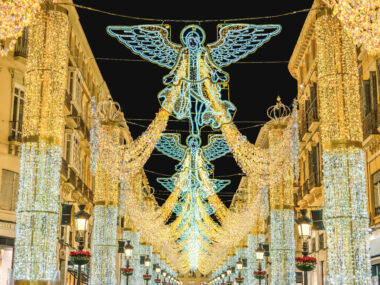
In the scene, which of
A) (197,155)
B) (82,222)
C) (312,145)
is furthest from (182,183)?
(82,222)

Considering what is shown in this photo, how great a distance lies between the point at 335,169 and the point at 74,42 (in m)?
26.4

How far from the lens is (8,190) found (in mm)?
24016

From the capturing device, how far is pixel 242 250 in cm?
4334

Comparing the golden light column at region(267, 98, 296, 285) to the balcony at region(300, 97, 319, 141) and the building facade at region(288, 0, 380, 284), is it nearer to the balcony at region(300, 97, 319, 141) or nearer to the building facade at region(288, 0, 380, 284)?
the building facade at region(288, 0, 380, 284)

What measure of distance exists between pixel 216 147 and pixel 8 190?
8.74 metres

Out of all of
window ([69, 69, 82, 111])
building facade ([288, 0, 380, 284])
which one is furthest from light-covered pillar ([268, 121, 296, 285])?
window ([69, 69, 82, 111])

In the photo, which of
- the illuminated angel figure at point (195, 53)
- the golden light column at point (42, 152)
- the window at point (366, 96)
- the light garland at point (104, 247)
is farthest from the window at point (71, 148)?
the golden light column at point (42, 152)

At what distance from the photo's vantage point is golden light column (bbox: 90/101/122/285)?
2127 centimetres

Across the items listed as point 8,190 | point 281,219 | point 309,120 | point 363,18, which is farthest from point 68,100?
point 363,18

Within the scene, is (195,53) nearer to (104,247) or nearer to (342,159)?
(342,159)

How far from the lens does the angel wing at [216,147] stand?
898 inches

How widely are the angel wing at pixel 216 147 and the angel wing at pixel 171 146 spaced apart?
111 centimetres

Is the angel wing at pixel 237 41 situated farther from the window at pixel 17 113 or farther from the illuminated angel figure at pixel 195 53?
the window at pixel 17 113

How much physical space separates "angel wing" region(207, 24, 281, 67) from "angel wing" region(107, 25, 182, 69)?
1.08m
